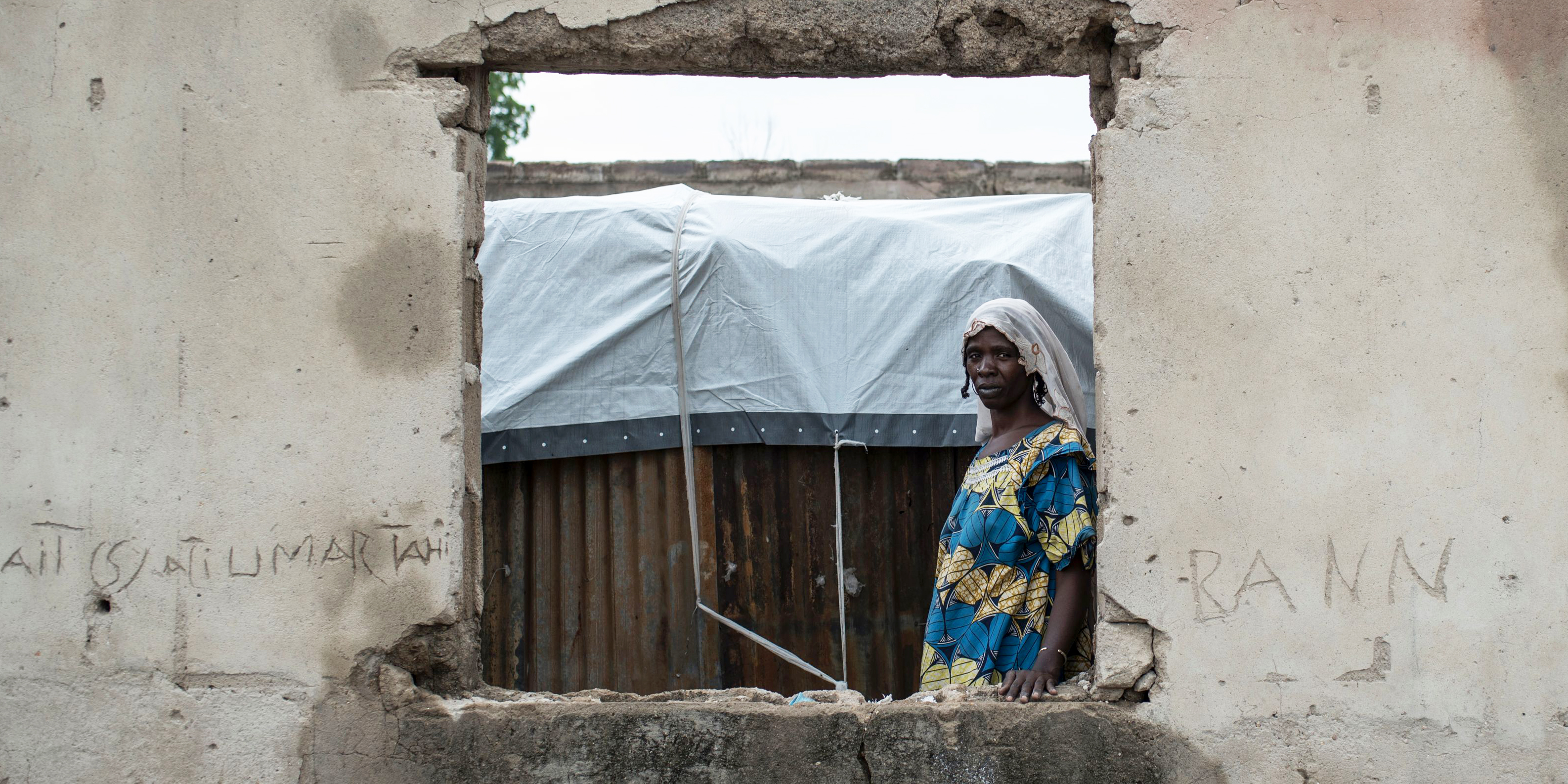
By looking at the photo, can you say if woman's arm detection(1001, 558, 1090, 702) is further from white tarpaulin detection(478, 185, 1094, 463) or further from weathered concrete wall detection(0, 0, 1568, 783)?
white tarpaulin detection(478, 185, 1094, 463)

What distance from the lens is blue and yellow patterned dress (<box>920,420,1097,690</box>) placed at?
9.29 ft

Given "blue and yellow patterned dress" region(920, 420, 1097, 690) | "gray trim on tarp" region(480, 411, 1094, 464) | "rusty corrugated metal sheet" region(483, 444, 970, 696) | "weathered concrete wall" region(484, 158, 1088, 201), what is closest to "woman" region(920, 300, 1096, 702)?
"blue and yellow patterned dress" region(920, 420, 1097, 690)

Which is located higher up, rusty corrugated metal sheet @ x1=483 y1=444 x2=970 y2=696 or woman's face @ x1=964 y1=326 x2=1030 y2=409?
woman's face @ x1=964 y1=326 x2=1030 y2=409

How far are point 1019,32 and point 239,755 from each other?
242 centimetres

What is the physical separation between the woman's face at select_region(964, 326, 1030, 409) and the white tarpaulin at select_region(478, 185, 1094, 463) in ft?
4.01

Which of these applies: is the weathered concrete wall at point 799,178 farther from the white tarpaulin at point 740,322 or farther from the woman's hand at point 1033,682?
the woman's hand at point 1033,682

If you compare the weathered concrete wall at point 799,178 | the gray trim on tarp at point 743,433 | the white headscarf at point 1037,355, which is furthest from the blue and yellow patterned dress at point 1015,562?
the weathered concrete wall at point 799,178

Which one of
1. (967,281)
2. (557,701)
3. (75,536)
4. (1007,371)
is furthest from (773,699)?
(967,281)

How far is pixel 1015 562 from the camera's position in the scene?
9.38 ft

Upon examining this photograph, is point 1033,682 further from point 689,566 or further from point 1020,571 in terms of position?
point 689,566

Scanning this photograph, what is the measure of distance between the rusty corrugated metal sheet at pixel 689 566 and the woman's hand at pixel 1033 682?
1702mm

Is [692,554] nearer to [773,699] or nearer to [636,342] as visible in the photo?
[636,342]

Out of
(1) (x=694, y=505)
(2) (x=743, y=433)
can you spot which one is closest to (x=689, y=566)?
(1) (x=694, y=505)

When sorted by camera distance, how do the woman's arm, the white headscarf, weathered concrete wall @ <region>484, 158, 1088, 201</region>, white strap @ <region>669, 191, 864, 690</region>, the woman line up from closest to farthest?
1. the woman's arm
2. the woman
3. the white headscarf
4. white strap @ <region>669, 191, 864, 690</region>
5. weathered concrete wall @ <region>484, 158, 1088, 201</region>
